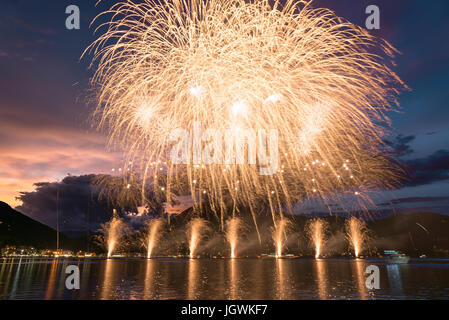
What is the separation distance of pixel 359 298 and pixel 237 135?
14.5m

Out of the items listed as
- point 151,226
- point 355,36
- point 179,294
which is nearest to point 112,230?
point 151,226

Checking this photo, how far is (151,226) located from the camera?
88.9 m

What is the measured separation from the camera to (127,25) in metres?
21.3

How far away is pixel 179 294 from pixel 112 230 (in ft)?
232
